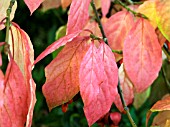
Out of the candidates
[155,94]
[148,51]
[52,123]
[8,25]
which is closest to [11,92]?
[8,25]

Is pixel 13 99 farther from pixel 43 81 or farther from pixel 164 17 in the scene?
pixel 43 81

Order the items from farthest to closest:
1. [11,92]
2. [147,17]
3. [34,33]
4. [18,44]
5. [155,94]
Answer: [34,33], [155,94], [147,17], [18,44], [11,92]

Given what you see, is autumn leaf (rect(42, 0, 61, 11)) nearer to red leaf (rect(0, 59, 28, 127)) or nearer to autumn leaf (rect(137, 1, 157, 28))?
autumn leaf (rect(137, 1, 157, 28))

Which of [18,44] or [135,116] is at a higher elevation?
[18,44]

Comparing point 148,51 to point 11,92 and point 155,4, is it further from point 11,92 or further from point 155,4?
point 11,92

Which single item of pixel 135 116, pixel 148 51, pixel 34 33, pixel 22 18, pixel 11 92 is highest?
pixel 11 92

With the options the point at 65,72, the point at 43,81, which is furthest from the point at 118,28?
the point at 43,81
